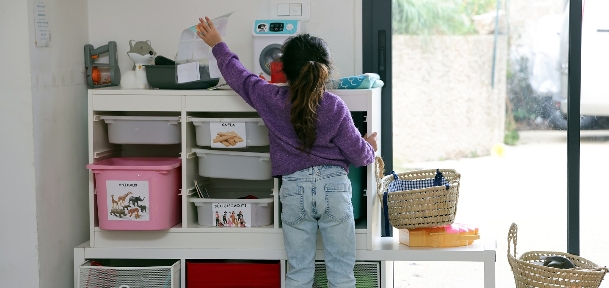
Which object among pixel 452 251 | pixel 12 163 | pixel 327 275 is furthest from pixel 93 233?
pixel 452 251

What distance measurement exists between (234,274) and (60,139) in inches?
33.0

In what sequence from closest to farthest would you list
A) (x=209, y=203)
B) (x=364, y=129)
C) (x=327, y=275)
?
(x=327, y=275) < (x=209, y=203) < (x=364, y=129)

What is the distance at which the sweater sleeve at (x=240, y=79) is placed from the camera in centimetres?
282

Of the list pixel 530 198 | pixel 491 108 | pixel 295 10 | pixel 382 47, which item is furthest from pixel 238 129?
pixel 530 198

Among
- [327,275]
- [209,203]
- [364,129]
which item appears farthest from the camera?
[364,129]

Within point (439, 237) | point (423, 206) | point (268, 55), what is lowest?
point (439, 237)

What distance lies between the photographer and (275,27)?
322cm

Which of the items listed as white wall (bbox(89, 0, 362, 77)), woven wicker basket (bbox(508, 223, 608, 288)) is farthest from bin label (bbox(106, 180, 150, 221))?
woven wicker basket (bbox(508, 223, 608, 288))

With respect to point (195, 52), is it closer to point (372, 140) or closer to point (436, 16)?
point (372, 140)

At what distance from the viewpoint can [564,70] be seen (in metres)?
3.41

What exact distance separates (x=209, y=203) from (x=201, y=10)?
0.87 meters

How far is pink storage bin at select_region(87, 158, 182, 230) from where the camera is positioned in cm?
300

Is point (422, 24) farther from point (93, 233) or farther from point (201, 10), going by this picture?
point (93, 233)

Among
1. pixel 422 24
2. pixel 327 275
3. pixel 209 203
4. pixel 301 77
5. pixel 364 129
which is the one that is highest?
pixel 422 24
